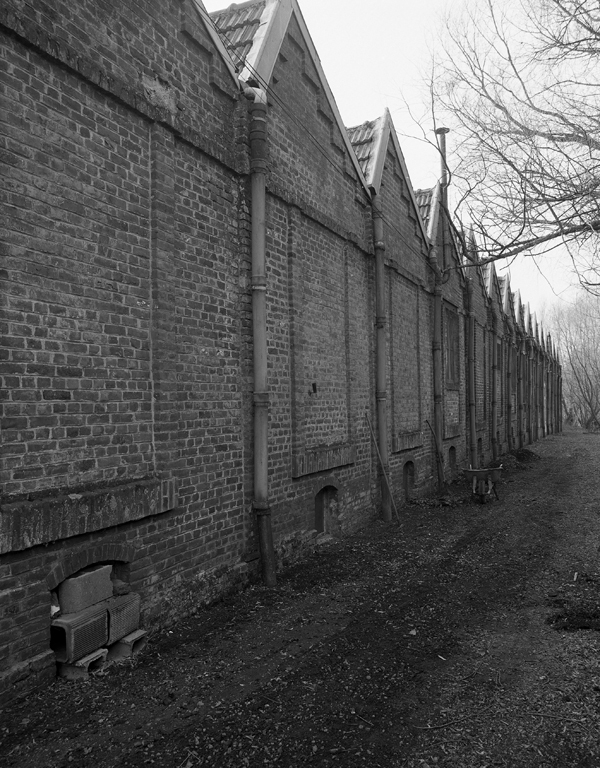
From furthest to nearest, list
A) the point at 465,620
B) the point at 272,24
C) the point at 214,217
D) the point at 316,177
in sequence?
1. the point at 316,177
2. the point at 272,24
3. the point at 214,217
4. the point at 465,620

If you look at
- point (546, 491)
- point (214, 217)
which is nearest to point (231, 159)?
point (214, 217)

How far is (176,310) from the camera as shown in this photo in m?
5.55

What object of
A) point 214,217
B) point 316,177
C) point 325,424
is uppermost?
point 316,177

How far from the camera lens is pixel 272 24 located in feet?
24.3

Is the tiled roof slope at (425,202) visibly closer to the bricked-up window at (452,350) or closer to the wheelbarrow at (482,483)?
the bricked-up window at (452,350)

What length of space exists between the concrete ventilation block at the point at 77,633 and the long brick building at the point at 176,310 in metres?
0.11

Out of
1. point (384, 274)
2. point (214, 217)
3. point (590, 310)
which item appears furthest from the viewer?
point (590, 310)

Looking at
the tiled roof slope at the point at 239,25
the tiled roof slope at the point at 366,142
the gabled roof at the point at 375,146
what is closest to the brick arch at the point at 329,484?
the gabled roof at the point at 375,146

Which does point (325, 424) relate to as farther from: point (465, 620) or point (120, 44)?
point (120, 44)

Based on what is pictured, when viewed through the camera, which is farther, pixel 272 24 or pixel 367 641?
pixel 272 24

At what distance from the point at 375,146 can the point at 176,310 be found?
297 inches

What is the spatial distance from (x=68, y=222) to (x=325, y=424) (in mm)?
5072

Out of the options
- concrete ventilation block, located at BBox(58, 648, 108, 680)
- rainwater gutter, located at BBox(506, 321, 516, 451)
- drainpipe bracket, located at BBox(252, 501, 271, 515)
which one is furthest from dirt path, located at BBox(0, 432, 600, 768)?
rainwater gutter, located at BBox(506, 321, 516, 451)

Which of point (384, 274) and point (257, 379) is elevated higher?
point (384, 274)
